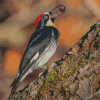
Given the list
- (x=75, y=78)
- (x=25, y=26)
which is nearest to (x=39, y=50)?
(x=75, y=78)

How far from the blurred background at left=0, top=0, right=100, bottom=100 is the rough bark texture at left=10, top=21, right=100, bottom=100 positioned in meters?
3.98

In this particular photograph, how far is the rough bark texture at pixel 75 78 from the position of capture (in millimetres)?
1532

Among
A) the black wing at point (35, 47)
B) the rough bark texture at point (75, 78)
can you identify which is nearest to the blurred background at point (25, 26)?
the black wing at point (35, 47)

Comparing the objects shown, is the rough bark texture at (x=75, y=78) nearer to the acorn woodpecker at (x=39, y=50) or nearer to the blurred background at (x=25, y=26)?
the acorn woodpecker at (x=39, y=50)

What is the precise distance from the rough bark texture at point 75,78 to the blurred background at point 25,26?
13.1 ft

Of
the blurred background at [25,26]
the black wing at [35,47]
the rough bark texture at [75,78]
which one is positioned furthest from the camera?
the blurred background at [25,26]

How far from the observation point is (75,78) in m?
1.59

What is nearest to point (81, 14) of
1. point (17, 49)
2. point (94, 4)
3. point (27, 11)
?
point (94, 4)

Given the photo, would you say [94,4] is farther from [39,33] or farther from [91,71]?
[91,71]

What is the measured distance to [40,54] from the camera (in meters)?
2.79

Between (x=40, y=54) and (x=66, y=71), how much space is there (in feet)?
3.87

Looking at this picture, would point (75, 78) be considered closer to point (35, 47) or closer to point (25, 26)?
point (35, 47)

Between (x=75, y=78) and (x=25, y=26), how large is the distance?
4675mm

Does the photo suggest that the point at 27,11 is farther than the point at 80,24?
No
